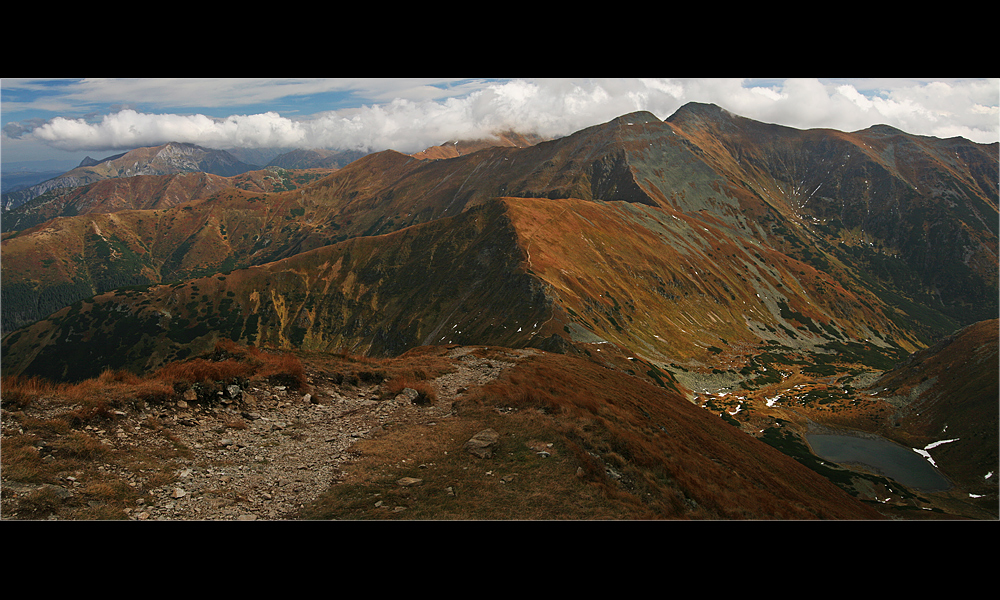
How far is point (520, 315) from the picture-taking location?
108125 mm

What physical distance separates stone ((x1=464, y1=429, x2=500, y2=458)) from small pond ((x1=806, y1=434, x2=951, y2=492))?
268ft

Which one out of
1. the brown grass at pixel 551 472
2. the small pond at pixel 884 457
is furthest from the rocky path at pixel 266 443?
the small pond at pixel 884 457

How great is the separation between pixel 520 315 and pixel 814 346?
135854mm

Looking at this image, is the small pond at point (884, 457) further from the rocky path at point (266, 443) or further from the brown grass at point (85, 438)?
the brown grass at point (85, 438)

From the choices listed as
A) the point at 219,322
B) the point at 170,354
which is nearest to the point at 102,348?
the point at 170,354

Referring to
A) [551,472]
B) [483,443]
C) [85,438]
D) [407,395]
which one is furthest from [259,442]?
[551,472]

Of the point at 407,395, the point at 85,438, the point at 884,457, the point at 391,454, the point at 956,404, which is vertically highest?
the point at 85,438

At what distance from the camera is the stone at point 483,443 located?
1695 centimetres

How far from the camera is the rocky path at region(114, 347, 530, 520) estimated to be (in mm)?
12266

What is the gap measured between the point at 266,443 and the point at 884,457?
98732mm

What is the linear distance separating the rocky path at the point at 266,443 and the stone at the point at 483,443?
3507mm

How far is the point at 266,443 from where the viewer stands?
54.3ft

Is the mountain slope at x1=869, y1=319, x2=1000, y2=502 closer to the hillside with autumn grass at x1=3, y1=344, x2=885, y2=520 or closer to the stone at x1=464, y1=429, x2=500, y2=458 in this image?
the hillside with autumn grass at x1=3, y1=344, x2=885, y2=520

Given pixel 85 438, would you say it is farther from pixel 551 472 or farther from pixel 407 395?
pixel 551 472
